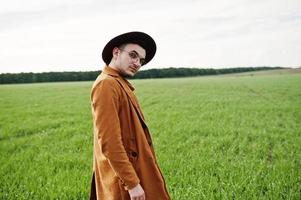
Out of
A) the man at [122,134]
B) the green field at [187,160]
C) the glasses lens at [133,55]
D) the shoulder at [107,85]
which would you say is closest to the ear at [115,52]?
the man at [122,134]

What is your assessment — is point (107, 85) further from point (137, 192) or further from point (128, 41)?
point (137, 192)

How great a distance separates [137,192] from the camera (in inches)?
97.0

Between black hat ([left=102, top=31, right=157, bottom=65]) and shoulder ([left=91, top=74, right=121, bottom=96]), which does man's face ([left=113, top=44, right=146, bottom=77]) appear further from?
shoulder ([left=91, top=74, right=121, bottom=96])

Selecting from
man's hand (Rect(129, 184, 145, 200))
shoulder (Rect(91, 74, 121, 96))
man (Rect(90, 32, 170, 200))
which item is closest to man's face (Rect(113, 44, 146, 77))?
man (Rect(90, 32, 170, 200))

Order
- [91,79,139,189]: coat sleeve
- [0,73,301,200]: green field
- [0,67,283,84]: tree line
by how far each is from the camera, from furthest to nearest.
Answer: [0,67,283,84]: tree line
[0,73,301,200]: green field
[91,79,139,189]: coat sleeve

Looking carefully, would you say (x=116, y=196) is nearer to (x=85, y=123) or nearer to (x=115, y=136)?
(x=115, y=136)

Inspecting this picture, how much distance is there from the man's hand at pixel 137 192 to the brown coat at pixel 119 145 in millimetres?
38

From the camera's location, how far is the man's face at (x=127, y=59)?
2.72 metres

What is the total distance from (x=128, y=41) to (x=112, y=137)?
0.85m

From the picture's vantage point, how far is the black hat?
274cm

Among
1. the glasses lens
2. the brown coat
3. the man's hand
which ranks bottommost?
the man's hand

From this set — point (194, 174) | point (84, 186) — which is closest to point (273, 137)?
point (194, 174)

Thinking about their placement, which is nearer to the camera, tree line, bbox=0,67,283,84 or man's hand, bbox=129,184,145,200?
man's hand, bbox=129,184,145,200

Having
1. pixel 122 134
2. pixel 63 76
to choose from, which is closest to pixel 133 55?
pixel 122 134
